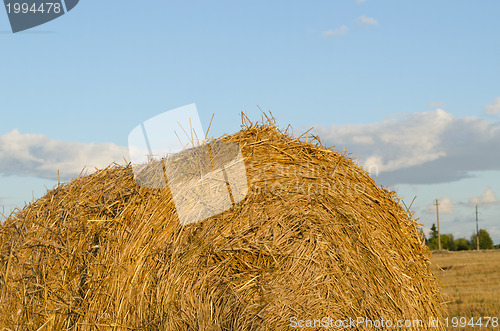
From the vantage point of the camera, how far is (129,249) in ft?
14.3

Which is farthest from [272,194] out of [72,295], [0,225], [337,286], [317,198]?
[0,225]

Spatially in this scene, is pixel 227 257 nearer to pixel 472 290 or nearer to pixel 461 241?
pixel 472 290

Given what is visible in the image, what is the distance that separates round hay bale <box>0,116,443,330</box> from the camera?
4270 millimetres

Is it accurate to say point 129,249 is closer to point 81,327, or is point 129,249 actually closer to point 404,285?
point 81,327

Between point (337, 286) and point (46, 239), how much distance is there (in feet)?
8.92

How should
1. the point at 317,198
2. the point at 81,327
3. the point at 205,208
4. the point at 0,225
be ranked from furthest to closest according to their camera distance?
the point at 0,225, the point at 317,198, the point at 205,208, the point at 81,327
